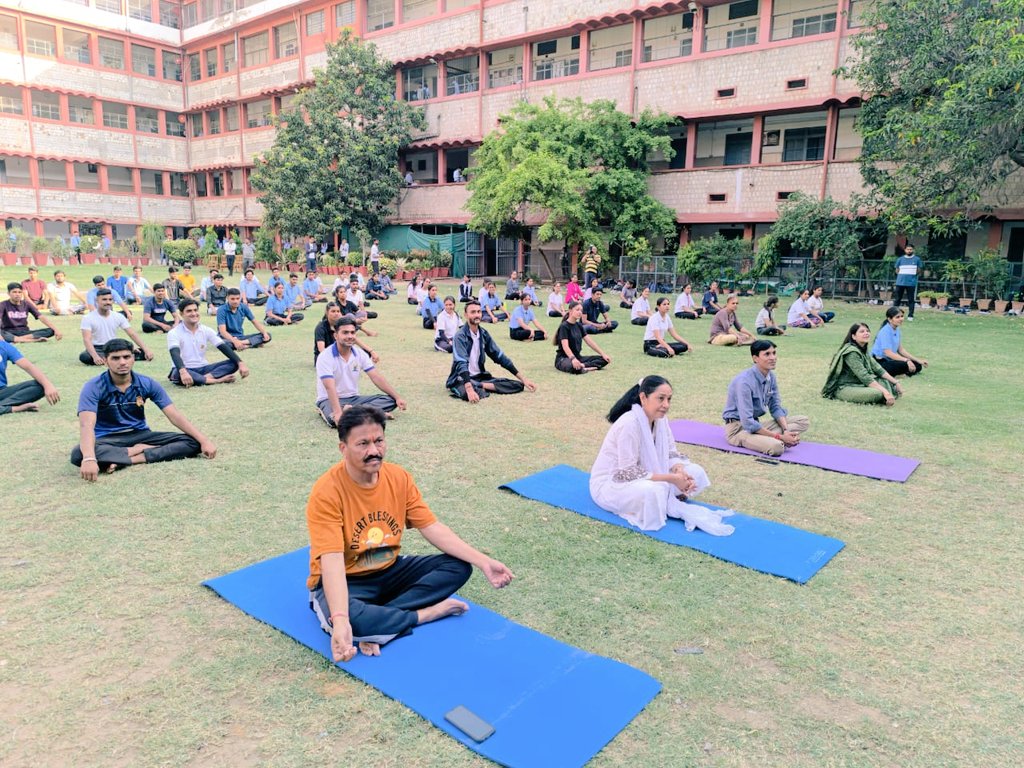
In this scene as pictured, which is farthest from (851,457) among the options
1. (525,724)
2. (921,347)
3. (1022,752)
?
(921,347)

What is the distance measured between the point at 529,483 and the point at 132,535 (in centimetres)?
282

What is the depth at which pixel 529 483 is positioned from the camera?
575cm

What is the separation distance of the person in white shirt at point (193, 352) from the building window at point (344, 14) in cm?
2847

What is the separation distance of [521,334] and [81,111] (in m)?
35.8

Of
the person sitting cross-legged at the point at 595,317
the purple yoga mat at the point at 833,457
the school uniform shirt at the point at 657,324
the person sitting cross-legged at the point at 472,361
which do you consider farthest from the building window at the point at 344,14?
the purple yoga mat at the point at 833,457

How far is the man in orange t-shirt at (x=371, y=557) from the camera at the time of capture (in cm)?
318

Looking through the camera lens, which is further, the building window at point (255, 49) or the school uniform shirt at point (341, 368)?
the building window at point (255, 49)

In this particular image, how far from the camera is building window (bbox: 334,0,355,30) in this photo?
33031mm

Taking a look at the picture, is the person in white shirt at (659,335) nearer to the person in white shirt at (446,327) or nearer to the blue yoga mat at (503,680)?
the person in white shirt at (446,327)

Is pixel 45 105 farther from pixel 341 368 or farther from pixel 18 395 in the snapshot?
pixel 341 368

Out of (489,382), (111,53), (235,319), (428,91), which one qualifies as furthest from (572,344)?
(111,53)

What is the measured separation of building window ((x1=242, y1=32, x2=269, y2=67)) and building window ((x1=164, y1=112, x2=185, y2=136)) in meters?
6.47

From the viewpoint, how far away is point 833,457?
6500mm

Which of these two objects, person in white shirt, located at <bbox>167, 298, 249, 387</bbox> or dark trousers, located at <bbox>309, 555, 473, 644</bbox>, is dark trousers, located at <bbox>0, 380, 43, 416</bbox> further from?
dark trousers, located at <bbox>309, 555, 473, 644</bbox>
